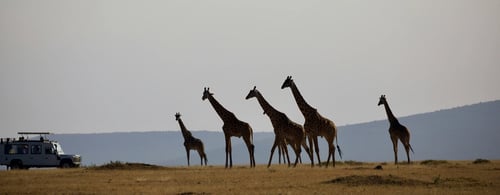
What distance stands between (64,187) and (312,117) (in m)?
16.1

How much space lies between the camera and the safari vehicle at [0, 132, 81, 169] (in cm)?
5691

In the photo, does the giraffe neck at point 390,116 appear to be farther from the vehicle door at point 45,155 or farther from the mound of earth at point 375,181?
the vehicle door at point 45,155

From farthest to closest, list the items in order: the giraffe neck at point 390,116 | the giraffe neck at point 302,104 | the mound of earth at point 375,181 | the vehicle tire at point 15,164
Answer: the vehicle tire at point 15,164 → the giraffe neck at point 390,116 → the giraffe neck at point 302,104 → the mound of earth at point 375,181

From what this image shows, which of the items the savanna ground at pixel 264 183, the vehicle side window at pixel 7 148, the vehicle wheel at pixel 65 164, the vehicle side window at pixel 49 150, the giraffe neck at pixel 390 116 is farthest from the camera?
the vehicle wheel at pixel 65 164

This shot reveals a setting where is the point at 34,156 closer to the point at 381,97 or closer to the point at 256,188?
the point at 381,97

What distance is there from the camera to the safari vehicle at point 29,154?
187 feet

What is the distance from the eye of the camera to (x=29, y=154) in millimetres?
57219

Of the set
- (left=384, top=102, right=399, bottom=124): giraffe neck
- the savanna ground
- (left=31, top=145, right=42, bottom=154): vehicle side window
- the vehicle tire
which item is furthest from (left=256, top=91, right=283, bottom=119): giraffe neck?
the vehicle tire

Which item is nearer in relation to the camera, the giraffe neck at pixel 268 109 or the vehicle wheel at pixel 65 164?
the giraffe neck at pixel 268 109

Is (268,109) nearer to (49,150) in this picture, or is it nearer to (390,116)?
(390,116)

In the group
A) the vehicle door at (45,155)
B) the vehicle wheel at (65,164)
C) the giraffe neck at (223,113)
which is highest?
the giraffe neck at (223,113)

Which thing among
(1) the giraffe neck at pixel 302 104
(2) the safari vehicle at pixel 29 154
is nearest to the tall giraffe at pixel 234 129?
(1) the giraffe neck at pixel 302 104

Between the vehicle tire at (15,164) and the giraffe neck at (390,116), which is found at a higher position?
the giraffe neck at (390,116)

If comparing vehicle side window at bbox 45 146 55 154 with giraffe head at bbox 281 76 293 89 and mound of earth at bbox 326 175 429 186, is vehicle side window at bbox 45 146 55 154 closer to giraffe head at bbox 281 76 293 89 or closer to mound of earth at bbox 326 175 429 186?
giraffe head at bbox 281 76 293 89
